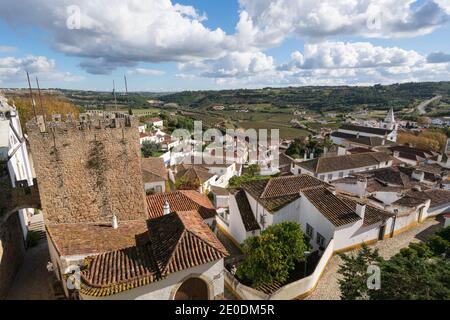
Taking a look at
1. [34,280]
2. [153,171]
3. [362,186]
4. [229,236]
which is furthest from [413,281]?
[153,171]

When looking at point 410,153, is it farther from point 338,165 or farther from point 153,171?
point 153,171

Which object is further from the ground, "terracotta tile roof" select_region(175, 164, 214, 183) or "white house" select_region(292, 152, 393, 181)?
"terracotta tile roof" select_region(175, 164, 214, 183)

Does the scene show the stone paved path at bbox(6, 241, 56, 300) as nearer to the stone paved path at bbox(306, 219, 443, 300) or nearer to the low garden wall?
the low garden wall

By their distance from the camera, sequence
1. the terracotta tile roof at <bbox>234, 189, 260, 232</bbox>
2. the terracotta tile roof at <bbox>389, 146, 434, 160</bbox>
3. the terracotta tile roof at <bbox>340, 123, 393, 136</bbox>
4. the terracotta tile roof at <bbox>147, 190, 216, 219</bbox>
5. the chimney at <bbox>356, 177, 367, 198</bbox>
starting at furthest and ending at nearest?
the terracotta tile roof at <bbox>340, 123, 393, 136</bbox> < the terracotta tile roof at <bbox>389, 146, 434, 160</bbox> < the chimney at <bbox>356, 177, 367, 198</bbox> < the terracotta tile roof at <bbox>147, 190, 216, 219</bbox> < the terracotta tile roof at <bbox>234, 189, 260, 232</bbox>

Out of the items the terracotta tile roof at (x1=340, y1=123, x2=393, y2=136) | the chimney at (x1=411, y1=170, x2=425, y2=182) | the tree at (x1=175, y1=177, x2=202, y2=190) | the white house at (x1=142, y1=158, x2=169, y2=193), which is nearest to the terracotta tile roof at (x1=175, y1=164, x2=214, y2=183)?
the tree at (x1=175, y1=177, x2=202, y2=190)
